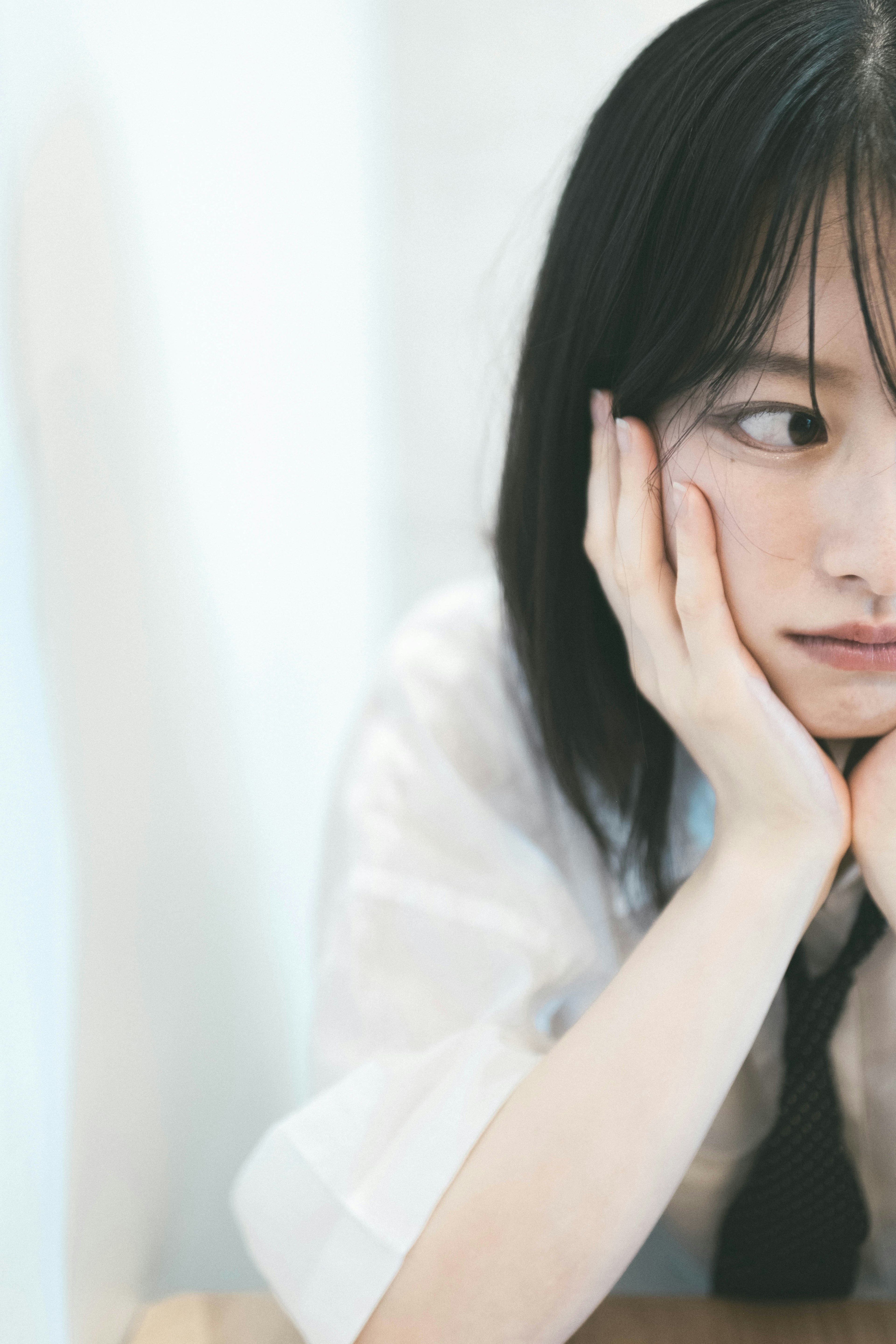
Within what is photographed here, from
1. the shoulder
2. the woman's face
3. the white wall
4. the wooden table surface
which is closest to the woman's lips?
the woman's face

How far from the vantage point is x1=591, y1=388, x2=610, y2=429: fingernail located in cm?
65

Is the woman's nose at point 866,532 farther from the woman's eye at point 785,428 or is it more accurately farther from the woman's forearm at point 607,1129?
the woman's forearm at point 607,1129

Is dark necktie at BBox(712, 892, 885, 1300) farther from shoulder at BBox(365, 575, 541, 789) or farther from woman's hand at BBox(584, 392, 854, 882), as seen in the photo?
shoulder at BBox(365, 575, 541, 789)

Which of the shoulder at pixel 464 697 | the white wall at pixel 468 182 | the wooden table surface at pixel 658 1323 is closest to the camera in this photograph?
the wooden table surface at pixel 658 1323

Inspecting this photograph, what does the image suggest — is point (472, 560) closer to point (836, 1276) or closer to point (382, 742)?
point (382, 742)

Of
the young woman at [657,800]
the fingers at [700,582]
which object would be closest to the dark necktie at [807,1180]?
the young woman at [657,800]

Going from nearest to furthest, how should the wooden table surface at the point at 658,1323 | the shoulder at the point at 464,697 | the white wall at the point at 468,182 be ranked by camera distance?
the wooden table surface at the point at 658,1323 < the shoulder at the point at 464,697 < the white wall at the point at 468,182

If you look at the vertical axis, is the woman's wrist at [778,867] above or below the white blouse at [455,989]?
above

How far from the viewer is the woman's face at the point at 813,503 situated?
52 cm

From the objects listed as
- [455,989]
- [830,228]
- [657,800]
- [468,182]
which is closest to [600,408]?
[830,228]

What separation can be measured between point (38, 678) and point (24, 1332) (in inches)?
12.3

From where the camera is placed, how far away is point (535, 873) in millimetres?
716

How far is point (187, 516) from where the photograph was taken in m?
0.72

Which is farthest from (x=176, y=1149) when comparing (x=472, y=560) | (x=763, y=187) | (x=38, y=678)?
(x=472, y=560)
